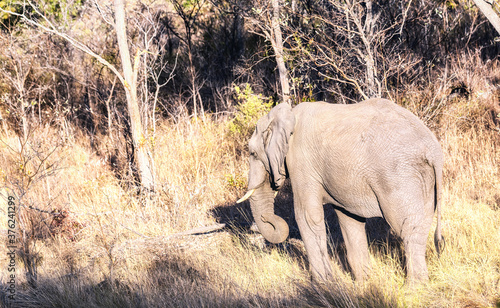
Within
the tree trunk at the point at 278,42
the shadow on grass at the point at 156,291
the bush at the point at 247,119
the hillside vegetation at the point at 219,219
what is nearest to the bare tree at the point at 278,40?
the tree trunk at the point at 278,42

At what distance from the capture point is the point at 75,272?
5797 mm

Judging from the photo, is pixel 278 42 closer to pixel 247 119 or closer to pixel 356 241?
pixel 247 119

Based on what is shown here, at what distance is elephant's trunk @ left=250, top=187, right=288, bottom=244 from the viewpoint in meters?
5.04

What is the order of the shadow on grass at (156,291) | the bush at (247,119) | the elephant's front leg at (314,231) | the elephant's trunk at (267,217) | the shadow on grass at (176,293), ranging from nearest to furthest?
the shadow on grass at (176,293)
the shadow on grass at (156,291)
the elephant's front leg at (314,231)
the elephant's trunk at (267,217)
the bush at (247,119)

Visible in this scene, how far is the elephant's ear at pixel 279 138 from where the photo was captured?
180 inches

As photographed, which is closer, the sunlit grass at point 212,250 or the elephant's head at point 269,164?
the sunlit grass at point 212,250

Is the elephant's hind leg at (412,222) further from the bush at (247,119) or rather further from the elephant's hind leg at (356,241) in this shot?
the bush at (247,119)

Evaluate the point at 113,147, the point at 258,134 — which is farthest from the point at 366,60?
the point at 113,147

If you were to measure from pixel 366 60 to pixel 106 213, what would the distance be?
4665 mm

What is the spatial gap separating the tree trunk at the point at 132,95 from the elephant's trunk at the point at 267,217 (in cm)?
340

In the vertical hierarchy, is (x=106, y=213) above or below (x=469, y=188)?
above

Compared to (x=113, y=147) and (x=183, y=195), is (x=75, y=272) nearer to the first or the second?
(x=183, y=195)

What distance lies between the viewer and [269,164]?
4.78 m

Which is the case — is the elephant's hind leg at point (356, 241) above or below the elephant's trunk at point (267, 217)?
below
